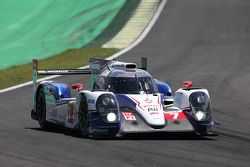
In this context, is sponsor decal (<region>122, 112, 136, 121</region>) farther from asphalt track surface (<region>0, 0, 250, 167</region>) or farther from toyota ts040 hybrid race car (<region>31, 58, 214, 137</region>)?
asphalt track surface (<region>0, 0, 250, 167</region>)

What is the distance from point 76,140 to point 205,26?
23104 mm

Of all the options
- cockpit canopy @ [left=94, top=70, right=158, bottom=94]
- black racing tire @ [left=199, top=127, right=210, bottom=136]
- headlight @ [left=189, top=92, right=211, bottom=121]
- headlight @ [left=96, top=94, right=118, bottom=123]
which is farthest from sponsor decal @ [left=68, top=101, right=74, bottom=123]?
black racing tire @ [left=199, top=127, right=210, bottom=136]

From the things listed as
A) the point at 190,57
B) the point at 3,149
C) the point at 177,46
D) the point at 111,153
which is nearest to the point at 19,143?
the point at 3,149

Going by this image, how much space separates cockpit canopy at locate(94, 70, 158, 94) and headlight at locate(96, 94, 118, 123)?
77cm

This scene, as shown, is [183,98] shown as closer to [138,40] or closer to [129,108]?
[129,108]

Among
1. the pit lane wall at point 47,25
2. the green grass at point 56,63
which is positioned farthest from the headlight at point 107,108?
the pit lane wall at point 47,25

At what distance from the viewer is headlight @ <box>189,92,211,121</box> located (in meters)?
13.5

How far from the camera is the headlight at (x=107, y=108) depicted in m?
13.0

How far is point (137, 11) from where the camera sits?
122 ft

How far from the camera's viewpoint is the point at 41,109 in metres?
16.2

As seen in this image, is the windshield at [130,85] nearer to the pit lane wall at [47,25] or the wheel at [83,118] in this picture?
the wheel at [83,118]

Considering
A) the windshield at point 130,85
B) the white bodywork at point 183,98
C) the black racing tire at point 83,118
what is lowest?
the black racing tire at point 83,118

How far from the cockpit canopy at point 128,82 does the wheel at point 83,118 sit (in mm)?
629

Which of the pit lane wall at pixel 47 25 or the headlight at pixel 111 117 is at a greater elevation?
the pit lane wall at pixel 47 25
